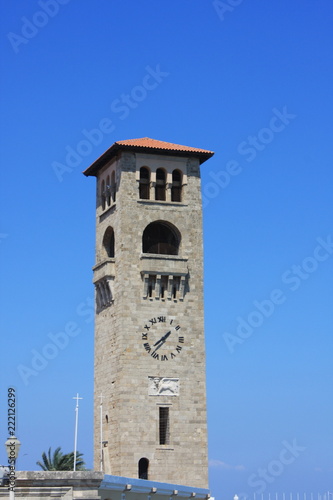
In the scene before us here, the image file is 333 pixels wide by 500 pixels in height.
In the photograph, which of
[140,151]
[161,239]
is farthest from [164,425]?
[140,151]

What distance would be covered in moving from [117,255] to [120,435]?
11442mm

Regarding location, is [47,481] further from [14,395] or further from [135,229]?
[135,229]

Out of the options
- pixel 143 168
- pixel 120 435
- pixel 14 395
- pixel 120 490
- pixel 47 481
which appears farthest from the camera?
pixel 143 168

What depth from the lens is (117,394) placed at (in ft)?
194

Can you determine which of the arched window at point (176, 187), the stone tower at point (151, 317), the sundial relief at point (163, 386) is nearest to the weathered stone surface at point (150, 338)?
the stone tower at point (151, 317)

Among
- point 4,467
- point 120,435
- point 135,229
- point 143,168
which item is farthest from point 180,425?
point 4,467

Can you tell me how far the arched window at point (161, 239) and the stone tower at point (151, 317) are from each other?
66mm

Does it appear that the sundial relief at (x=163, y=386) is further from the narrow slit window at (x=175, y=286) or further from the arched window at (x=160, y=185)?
the arched window at (x=160, y=185)

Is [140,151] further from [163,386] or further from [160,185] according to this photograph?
[163,386]

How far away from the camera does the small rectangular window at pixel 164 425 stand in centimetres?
5881

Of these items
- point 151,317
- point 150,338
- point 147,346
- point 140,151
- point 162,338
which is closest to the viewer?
point 147,346

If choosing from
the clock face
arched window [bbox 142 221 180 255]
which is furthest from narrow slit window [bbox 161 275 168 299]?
arched window [bbox 142 221 180 255]

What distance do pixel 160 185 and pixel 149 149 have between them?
8.44 ft

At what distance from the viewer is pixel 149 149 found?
62312mm
